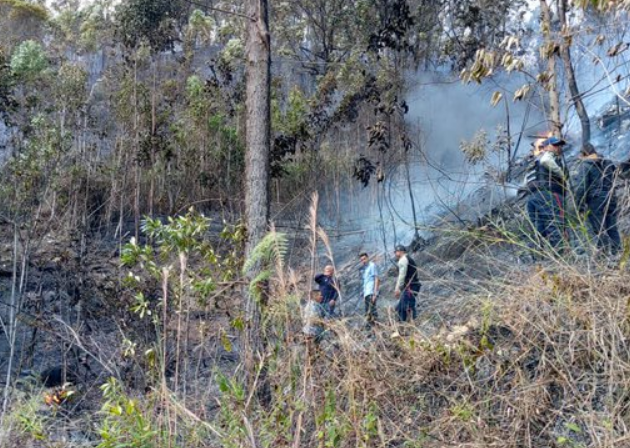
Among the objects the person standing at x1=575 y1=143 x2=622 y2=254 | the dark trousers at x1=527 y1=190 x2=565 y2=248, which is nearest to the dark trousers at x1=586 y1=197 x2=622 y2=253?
the person standing at x1=575 y1=143 x2=622 y2=254

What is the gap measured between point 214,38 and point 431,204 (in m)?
15.6

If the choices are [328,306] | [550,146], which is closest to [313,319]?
[328,306]

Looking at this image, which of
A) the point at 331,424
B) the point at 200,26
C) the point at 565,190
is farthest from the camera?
the point at 200,26

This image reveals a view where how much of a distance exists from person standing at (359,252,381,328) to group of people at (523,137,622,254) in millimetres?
1719

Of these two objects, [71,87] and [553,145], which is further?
[71,87]

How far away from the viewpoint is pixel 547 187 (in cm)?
888

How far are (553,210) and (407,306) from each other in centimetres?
156

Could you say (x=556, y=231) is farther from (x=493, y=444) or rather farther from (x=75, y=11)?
(x=75, y=11)

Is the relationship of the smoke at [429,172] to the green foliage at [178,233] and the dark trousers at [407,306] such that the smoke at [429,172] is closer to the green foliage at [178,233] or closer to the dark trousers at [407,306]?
the green foliage at [178,233]

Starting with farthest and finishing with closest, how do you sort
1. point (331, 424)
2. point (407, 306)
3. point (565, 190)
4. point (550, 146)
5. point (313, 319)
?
1. point (550, 146)
2. point (565, 190)
3. point (407, 306)
4. point (313, 319)
5. point (331, 424)

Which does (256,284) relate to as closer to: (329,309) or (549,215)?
(329,309)

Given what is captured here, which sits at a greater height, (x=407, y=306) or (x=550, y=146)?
(x=550, y=146)

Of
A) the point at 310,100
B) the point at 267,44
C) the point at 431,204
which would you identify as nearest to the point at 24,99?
the point at 310,100

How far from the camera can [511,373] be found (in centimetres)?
598
